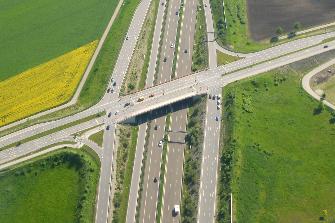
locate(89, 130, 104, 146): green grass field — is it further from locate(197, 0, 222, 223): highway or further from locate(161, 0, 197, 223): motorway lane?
locate(197, 0, 222, 223): highway

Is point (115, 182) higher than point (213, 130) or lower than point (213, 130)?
lower

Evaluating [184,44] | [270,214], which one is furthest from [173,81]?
[270,214]

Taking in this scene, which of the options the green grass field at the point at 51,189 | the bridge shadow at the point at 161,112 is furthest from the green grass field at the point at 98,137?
the bridge shadow at the point at 161,112

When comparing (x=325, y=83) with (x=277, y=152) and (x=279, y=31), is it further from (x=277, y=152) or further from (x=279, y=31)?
(x=277, y=152)

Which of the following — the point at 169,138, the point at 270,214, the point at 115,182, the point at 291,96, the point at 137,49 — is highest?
the point at 137,49

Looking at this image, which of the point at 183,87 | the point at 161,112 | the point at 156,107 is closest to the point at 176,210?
the point at 161,112

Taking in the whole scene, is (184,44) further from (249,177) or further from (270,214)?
(270,214)

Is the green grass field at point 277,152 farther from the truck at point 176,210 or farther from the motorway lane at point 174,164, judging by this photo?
the motorway lane at point 174,164
